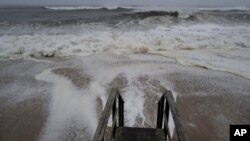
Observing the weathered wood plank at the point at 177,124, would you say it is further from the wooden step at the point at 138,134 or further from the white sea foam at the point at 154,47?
the white sea foam at the point at 154,47

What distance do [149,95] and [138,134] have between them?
2627mm

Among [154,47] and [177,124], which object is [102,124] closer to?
[177,124]

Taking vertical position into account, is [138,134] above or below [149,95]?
above

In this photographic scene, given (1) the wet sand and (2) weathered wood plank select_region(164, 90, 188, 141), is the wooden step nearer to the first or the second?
(2) weathered wood plank select_region(164, 90, 188, 141)

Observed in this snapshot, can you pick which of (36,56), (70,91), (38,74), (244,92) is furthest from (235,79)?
(36,56)

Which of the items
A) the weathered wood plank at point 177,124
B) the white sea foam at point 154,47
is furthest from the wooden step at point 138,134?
the white sea foam at point 154,47

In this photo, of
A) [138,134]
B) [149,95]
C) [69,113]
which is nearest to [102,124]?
[138,134]

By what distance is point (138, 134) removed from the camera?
358cm

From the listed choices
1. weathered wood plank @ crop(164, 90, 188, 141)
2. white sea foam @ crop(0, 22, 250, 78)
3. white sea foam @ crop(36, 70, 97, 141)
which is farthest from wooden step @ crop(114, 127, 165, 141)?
white sea foam @ crop(0, 22, 250, 78)

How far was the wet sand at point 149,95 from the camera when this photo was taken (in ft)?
15.3

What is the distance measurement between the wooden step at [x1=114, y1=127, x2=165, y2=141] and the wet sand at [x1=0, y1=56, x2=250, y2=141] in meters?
1.11

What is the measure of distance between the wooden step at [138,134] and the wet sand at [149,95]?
111 cm

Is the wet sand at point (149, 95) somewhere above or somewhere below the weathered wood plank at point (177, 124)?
below

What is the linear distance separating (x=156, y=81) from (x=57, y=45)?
7.47 metres
